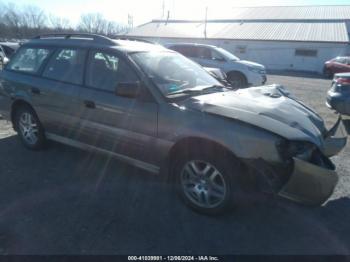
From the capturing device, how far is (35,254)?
2.55 meters

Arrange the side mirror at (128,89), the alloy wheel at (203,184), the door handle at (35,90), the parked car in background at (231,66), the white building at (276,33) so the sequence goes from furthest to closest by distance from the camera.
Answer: the white building at (276,33)
the parked car in background at (231,66)
the door handle at (35,90)
the side mirror at (128,89)
the alloy wheel at (203,184)

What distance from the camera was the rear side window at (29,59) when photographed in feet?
14.6

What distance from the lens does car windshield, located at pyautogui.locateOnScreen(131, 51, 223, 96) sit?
3422mm

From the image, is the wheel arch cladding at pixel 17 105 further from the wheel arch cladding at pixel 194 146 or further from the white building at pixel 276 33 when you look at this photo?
the white building at pixel 276 33

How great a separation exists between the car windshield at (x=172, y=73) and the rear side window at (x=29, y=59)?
176cm

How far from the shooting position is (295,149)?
2756 millimetres

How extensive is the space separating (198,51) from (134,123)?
363 inches

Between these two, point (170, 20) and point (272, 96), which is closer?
point (272, 96)

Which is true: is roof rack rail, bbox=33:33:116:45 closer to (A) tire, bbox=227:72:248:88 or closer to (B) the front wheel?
(A) tire, bbox=227:72:248:88

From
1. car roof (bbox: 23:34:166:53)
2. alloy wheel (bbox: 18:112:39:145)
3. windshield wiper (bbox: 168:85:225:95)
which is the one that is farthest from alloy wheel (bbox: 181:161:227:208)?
alloy wheel (bbox: 18:112:39:145)

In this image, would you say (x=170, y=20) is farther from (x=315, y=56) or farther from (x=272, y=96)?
(x=272, y=96)

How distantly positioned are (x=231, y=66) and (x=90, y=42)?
8071 millimetres

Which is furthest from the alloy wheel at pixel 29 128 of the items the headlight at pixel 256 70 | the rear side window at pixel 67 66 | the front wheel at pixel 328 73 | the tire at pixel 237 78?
the front wheel at pixel 328 73

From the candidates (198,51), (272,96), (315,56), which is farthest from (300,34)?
(272,96)
